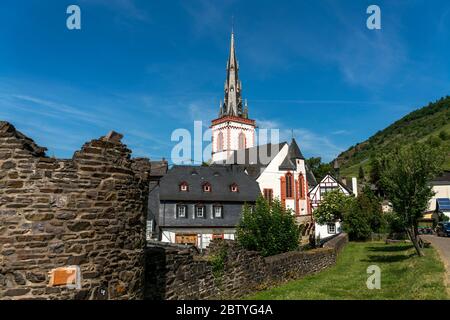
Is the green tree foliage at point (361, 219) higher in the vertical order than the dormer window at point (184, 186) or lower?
lower

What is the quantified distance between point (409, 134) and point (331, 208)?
5336 inches

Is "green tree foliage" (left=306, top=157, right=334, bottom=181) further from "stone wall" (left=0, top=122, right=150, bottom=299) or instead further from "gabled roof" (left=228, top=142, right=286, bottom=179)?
"stone wall" (left=0, top=122, right=150, bottom=299)

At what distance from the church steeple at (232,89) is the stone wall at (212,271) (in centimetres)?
7967

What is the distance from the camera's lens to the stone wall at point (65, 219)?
5.99m

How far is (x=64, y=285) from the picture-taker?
6.16 m

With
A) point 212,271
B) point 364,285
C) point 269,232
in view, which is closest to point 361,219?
point 269,232

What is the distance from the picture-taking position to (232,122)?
315ft

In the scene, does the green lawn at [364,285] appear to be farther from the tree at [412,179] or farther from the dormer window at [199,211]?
the dormer window at [199,211]

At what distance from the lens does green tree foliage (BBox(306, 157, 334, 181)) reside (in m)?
86.1

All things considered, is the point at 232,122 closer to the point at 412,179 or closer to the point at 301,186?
the point at 301,186

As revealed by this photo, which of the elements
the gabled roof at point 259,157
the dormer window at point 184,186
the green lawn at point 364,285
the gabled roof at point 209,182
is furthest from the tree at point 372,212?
the green lawn at point 364,285
